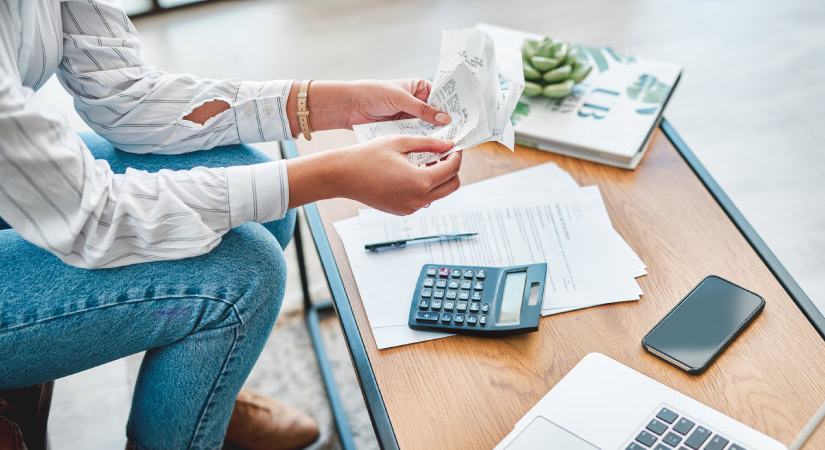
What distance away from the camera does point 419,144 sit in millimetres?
828

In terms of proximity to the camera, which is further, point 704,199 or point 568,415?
point 704,199

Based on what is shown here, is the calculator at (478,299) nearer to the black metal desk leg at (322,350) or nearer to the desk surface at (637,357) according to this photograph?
the desk surface at (637,357)

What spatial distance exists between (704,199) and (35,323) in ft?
2.79

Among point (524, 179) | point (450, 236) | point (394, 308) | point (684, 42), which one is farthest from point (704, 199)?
point (684, 42)

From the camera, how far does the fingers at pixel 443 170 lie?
2.66 feet

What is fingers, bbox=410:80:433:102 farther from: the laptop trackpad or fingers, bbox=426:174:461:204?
the laptop trackpad

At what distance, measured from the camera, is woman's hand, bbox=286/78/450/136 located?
949 mm

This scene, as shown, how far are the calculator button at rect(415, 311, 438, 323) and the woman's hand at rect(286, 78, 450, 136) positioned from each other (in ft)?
0.88

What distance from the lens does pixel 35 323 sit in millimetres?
759

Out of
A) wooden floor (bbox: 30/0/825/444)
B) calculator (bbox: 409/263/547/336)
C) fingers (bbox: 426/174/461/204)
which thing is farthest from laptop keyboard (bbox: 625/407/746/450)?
wooden floor (bbox: 30/0/825/444)

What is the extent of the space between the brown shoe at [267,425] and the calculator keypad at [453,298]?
0.47 meters

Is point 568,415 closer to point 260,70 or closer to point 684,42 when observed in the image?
point 260,70

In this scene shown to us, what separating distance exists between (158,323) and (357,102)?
0.40m

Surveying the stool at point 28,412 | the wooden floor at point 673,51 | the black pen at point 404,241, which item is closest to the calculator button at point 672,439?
the black pen at point 404,241
